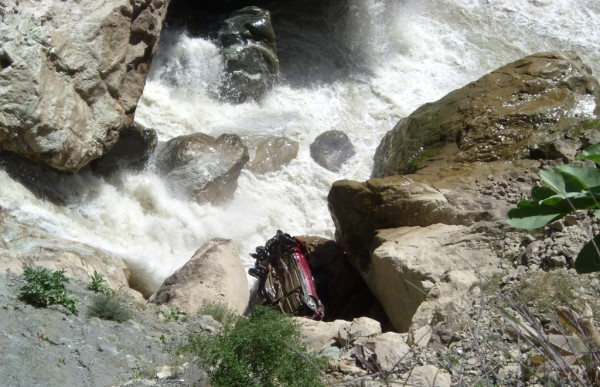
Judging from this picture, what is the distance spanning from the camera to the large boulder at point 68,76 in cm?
823

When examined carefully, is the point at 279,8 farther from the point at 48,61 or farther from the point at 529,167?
the point at 529,167

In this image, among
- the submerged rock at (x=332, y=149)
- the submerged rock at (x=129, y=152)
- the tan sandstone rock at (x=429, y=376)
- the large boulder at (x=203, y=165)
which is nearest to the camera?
the tan sandstone rock at (x=429, y=376)

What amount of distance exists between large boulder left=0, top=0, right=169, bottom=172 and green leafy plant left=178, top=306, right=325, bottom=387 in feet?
13.3

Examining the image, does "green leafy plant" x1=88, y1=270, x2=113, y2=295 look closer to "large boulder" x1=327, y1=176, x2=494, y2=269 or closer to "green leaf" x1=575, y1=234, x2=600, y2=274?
"large boulder" x1=327, y1=176, x2=494, y2=269

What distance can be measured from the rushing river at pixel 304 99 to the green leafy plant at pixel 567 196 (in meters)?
6.07

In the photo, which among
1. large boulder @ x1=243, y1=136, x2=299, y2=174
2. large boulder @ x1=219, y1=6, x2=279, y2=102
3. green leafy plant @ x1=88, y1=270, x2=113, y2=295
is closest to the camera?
green leafy plant @ x1=88, y1=270, x2=113, y2=295

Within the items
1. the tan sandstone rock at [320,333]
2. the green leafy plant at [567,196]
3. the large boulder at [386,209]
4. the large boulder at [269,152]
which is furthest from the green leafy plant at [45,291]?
the large boulder at [269,152]

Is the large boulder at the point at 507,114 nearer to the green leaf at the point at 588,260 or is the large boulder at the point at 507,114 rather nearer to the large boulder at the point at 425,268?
the large boulder at the point at 425,268

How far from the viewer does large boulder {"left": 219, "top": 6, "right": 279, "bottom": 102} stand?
41.5ft

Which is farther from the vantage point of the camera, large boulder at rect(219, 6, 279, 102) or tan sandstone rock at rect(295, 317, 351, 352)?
large boulder at rect(219, 6, 279, 102)

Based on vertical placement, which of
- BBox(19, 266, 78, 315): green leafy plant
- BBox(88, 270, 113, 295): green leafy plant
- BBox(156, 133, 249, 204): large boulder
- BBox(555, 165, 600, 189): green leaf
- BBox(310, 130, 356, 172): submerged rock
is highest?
BBox(555, 165, 600, 189): green leaf

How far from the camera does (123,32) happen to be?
930 centimetres

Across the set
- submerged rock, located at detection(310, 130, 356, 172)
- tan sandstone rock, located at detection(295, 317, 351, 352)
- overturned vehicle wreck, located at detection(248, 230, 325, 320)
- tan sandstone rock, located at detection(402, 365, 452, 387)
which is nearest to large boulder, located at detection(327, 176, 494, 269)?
overturned vehicle wreck, located at detection(248, 230, 325, 320)

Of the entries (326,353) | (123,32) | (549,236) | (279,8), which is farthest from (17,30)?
(279,8)
